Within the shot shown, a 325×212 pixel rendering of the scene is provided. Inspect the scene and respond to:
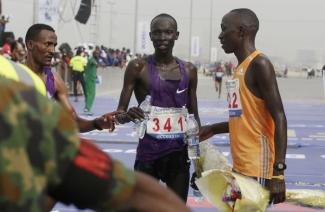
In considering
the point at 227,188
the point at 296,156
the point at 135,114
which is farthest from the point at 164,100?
the point at 296,156

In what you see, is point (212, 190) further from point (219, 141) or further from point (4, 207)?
point (219, 141)

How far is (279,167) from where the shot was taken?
3459 mm

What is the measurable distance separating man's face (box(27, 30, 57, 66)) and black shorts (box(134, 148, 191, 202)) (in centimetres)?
97

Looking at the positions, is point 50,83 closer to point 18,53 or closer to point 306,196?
point 306,196

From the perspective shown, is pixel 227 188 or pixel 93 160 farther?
pixel 227 188

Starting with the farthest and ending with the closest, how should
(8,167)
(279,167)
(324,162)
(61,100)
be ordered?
(324,162) < (61,100) < (279,167) < (8,167)

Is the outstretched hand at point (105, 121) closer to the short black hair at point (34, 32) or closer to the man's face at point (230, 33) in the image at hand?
the man's face at point (230, 33)

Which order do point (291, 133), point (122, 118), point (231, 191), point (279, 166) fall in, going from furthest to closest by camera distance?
point (291, 133) → point (122, 118) → point (231, 191) → point (279, 166)

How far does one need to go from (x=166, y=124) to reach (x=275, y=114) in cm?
107

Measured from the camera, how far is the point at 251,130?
363cm

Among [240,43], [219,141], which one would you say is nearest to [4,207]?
[240,43]

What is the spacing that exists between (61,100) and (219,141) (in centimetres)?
742

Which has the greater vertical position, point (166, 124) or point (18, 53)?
point (166, 124)

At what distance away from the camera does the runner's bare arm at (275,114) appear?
11.4ft
